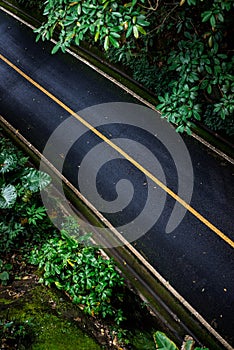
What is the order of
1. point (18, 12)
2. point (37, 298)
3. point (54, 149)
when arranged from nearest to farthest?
point (37, 298), point (54, 149), point (18, 12)

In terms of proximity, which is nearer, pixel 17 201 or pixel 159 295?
pixel 159 295

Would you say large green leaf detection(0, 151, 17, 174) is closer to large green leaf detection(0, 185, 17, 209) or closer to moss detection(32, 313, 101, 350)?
large green leaf detection(0, 185, 17, 209)

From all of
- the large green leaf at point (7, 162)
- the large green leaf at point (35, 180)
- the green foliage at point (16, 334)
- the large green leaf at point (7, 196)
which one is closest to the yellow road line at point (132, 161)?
the large green leaf at point (35, 180)

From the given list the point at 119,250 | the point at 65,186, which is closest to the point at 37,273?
the point at 119,250

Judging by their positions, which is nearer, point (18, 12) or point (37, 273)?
point (37, 273)

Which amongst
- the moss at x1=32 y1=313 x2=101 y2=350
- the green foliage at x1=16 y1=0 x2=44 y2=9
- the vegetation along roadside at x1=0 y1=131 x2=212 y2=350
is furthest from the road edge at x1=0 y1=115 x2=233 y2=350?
the green foliage at x1=16 y1=0 x2=44 y2=9

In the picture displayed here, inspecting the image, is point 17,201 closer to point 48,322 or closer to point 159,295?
point 48,322

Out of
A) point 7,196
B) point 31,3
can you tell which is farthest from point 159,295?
point 31,3

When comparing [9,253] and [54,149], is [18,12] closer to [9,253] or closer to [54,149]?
[54,149]
